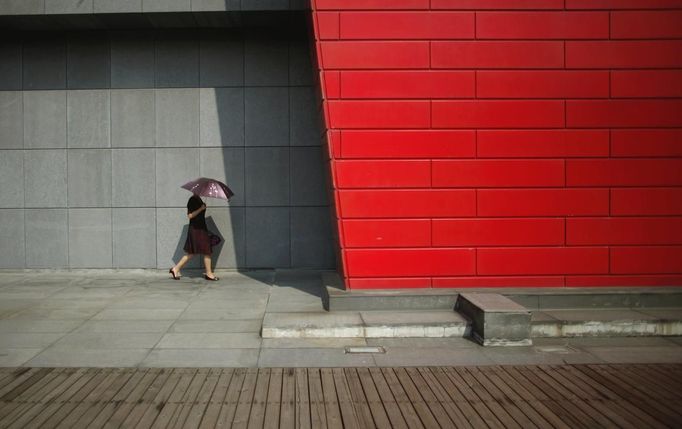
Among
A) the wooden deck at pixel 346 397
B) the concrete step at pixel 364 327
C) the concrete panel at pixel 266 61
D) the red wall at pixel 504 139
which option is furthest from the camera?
the concrete panel at pixel 266 61

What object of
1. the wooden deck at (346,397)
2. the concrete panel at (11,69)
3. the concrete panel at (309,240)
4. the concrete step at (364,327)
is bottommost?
the wooden deck at (346,397)

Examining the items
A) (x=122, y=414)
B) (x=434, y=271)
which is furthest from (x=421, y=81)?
(x=122, y=414)

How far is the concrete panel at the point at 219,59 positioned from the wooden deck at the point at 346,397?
7.68 metres

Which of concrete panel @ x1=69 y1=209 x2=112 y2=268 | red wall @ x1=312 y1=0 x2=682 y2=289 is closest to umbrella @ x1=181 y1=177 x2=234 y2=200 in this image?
red wall @ x1=312 y1=0 x2=682 y2=289

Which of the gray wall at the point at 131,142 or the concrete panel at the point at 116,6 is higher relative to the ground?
the concrete panel at the point at 116,6

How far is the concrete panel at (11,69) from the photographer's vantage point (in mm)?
10984

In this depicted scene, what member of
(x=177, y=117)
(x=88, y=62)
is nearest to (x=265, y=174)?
(x=177, y=117)

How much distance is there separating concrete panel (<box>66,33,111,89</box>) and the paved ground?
16.5 ft

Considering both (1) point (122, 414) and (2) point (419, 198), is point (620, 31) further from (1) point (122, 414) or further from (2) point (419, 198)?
(1) point (122, 414)

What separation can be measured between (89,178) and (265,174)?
13.6 feet

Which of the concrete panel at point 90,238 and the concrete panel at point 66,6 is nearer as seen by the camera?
the concrete panel at point 66,6

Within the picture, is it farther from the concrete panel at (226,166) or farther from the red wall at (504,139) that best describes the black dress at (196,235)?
the red wall at (504,139)

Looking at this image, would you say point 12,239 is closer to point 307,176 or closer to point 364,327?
point 307,176

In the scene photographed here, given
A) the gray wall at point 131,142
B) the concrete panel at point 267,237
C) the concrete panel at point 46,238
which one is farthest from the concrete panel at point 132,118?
the concrete panel at point 267,237
